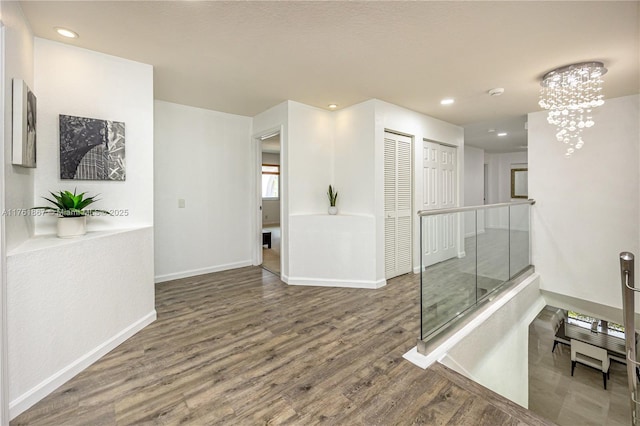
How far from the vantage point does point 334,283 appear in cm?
371

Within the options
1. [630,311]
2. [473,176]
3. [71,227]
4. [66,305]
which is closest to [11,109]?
[71,227]

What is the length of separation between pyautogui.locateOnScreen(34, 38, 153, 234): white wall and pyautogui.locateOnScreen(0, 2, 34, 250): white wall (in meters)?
0.11

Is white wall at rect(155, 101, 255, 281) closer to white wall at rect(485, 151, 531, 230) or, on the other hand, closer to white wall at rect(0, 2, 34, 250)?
white wall at rect(0, 2, 34, 250)

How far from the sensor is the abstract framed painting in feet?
7.37

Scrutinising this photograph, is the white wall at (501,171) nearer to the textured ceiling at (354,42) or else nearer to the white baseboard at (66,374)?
the textured ceiling at (354,42)

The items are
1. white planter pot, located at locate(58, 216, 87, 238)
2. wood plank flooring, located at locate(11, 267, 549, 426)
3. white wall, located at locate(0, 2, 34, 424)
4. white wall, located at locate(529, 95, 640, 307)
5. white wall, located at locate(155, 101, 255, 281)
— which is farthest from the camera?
white wall, located at locate(155, 101, 255, 281)

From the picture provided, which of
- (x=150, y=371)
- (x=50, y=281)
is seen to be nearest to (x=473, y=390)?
(x=150, y=371)

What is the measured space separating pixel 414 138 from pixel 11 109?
4231 mm

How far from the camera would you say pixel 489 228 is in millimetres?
3463

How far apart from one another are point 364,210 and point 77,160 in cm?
300

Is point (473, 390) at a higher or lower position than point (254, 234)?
lower

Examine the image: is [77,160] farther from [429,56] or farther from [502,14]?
[502,14]

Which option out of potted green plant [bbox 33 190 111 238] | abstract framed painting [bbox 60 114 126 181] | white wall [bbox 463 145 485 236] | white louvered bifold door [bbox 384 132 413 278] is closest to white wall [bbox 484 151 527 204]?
white wall [bbox 463 145 485 236]

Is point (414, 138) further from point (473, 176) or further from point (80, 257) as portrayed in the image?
point (473, 176)
